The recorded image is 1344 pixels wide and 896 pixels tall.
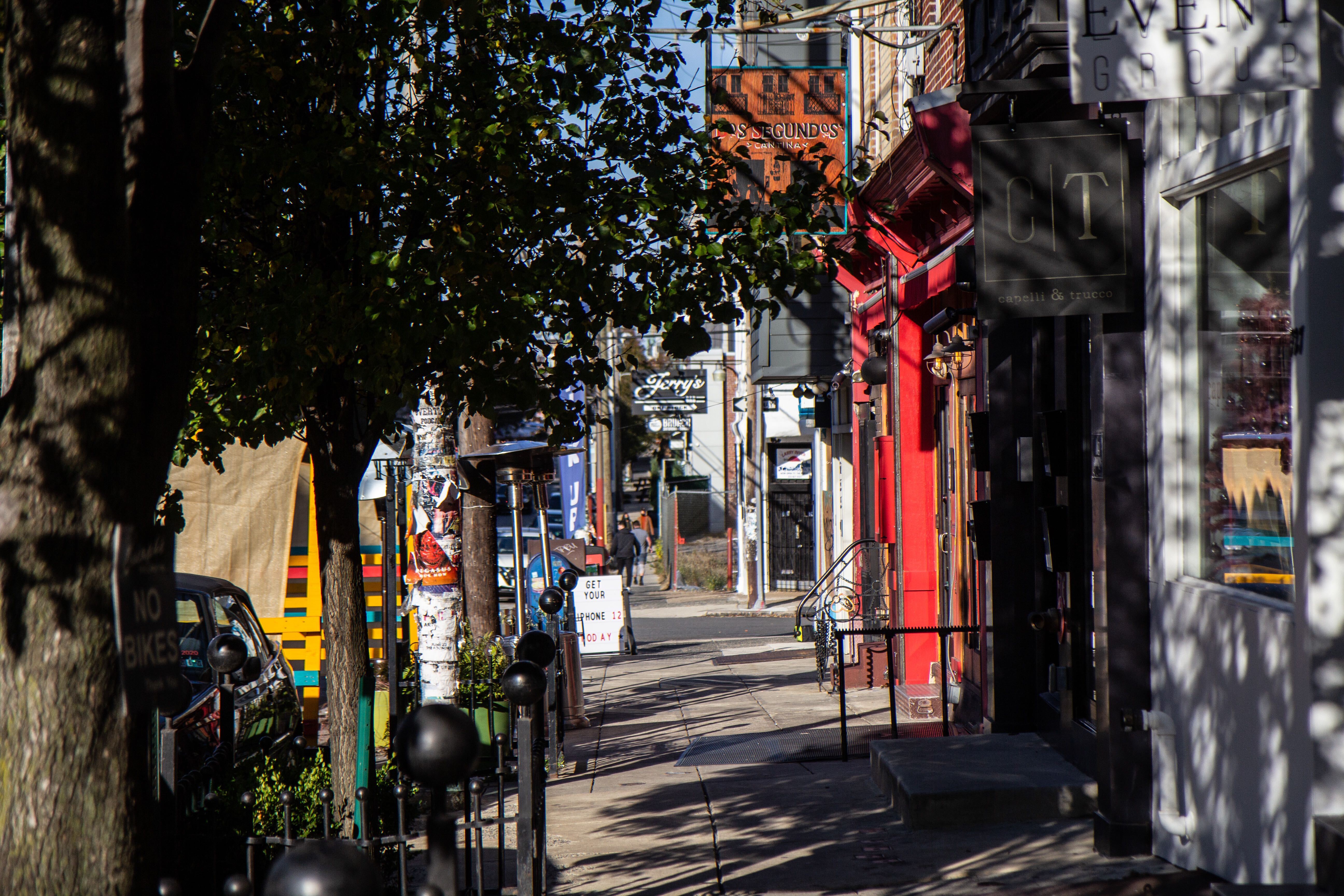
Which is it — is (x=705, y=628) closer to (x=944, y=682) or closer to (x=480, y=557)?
(x=480, y=557)

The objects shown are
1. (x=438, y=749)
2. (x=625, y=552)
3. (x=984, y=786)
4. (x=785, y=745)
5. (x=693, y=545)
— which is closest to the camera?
(x=438, y=749)

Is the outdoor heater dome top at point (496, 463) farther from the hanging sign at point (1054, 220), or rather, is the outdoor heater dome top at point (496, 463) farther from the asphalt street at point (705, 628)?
the asphalt street at point (705, 628)

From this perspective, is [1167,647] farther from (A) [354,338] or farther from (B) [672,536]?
(B) [672,536]

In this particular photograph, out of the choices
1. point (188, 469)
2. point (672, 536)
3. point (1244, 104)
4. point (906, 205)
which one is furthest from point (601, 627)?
point (672, 536)

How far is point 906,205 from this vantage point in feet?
37.8

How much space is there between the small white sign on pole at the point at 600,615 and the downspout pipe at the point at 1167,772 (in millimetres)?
11970

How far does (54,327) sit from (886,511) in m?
11.5

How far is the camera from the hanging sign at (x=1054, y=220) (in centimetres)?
597

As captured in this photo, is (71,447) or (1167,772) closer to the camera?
(71,447)

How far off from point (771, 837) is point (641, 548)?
1353 inches

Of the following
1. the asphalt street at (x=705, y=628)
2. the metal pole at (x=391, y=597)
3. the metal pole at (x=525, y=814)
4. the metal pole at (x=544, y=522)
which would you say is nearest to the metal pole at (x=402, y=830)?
the metal pole at (x=525, y=814)

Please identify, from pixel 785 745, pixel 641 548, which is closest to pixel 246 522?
pixel 785 745

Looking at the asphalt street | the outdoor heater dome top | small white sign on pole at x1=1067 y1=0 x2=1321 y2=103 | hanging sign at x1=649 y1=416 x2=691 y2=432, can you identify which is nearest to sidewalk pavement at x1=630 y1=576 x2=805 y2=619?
the asphalt street

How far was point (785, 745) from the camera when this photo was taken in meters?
10.2
